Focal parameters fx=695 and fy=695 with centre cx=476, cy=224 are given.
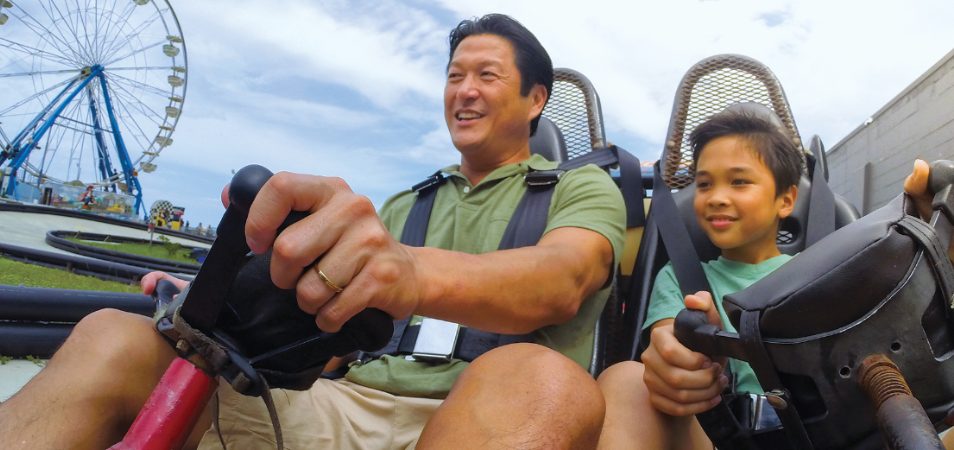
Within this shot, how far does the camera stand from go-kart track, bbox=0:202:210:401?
7.34 feet

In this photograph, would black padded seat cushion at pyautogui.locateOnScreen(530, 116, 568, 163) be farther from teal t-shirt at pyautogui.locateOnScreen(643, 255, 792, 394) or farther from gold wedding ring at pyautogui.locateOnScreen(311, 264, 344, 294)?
gold wedding ring at pyautogui.locateOnScreen(311, 264, 344, 294)

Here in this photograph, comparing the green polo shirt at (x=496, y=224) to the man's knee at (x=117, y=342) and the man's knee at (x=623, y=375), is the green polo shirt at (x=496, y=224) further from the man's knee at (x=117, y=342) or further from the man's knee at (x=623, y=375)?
the man's knee at (x=117, y=342)

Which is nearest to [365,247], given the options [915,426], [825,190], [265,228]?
[265,228]

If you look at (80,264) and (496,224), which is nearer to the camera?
(496,224)

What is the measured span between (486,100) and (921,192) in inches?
41.0

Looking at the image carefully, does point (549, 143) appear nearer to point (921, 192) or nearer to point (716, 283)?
point (716, 283)

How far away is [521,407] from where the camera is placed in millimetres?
844

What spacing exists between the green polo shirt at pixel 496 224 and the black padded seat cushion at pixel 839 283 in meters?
0.51

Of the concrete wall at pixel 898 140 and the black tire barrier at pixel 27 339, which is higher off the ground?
the concrete wall at pixel 898 140

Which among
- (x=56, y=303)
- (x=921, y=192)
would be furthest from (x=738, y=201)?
(x=56, y=303)

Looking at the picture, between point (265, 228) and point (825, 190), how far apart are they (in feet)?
4.85

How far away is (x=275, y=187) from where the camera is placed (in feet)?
2.17

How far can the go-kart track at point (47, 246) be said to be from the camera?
7.34ft

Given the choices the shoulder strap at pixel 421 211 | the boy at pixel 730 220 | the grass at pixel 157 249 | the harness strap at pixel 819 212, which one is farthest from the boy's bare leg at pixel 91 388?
the grass at pixel 157 249
